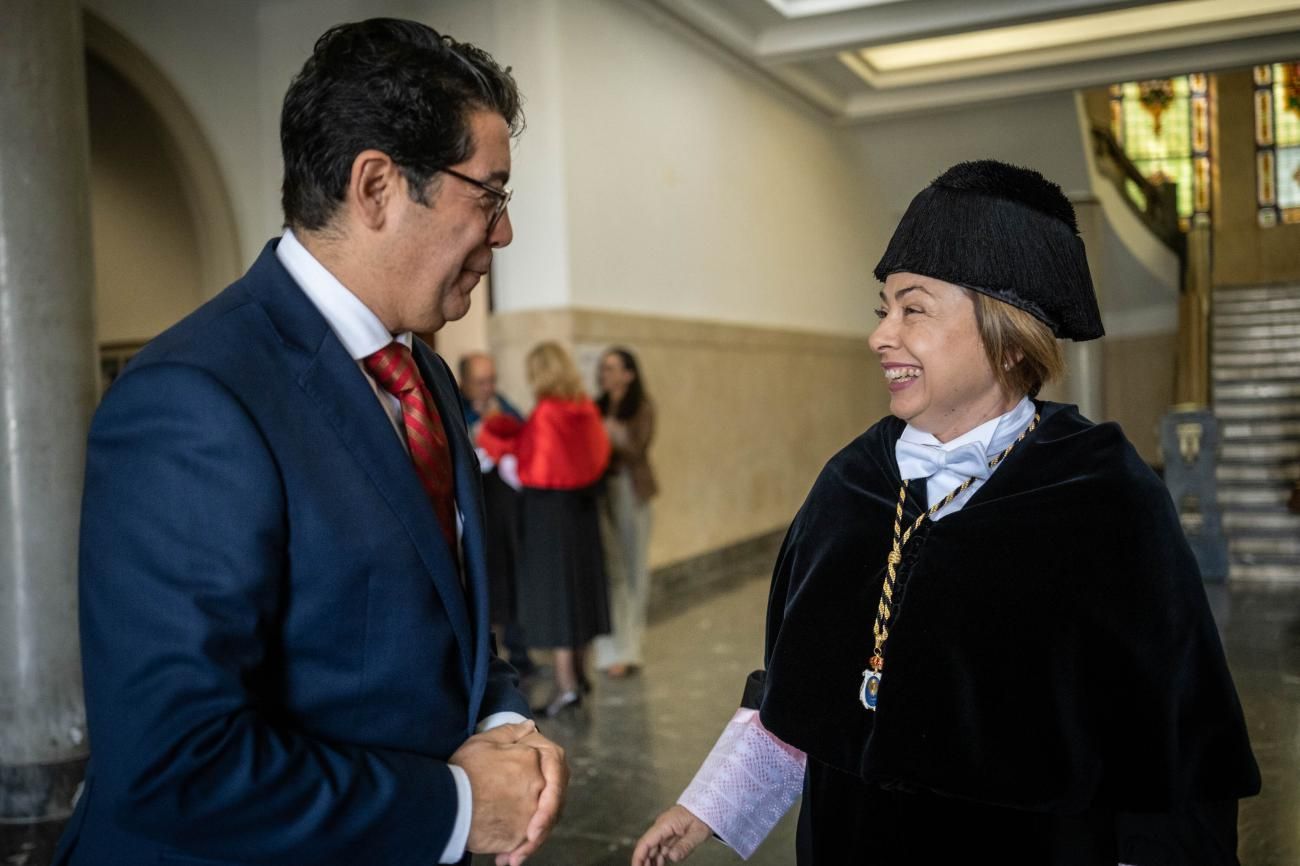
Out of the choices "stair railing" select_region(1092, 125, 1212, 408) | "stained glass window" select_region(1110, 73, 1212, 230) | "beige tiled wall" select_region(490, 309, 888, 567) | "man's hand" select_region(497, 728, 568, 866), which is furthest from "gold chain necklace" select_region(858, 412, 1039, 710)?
"stained glass window" select_region(1110, 73, 1212, 230)

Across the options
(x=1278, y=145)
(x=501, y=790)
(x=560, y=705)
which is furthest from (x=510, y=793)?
(x=1278, y=145)

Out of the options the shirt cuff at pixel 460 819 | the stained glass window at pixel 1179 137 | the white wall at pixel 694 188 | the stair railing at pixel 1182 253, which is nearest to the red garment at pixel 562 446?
the white wall at pixel 694 188

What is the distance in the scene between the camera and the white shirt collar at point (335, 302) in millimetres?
1416

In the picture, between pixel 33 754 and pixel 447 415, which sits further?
pixel 33 754

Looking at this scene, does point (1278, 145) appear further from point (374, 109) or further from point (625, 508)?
point (374, 109)

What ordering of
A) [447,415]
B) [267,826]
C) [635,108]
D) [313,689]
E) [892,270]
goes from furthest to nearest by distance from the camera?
[635,108] < [892,270] < [447,415] < [313,689] < [267,826]

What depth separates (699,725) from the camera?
5.34 m

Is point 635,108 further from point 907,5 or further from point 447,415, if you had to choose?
point 447,415

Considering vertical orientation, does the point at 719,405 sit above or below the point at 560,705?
above

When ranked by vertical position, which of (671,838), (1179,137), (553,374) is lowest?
(671,838)

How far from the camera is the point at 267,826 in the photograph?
1.18m

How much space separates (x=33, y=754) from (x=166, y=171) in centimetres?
448

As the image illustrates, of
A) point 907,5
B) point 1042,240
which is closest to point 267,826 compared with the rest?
point 1042,240

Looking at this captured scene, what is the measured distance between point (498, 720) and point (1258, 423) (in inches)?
440
